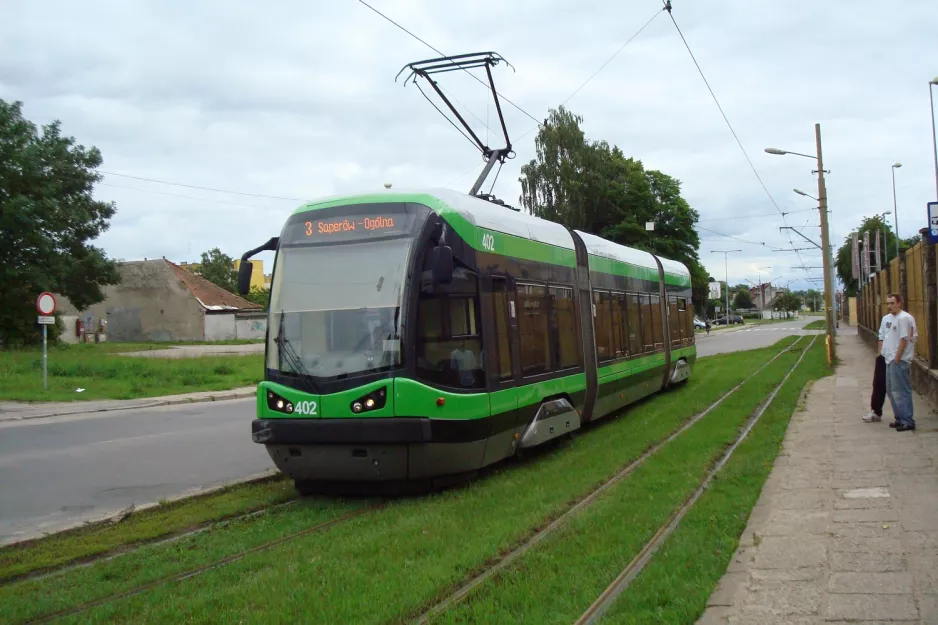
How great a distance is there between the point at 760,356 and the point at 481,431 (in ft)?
83.8

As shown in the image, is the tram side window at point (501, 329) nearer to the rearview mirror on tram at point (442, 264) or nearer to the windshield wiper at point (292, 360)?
the rearview mirror on tram at point (442, 264)

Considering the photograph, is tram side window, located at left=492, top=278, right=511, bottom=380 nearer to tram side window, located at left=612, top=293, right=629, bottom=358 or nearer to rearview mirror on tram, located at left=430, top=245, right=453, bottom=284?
rearview mirror on tram, located at left=430, top=245, right=453, bottom=284

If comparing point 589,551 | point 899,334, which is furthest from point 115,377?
point 589,551

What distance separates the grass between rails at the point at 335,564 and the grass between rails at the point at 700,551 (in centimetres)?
118

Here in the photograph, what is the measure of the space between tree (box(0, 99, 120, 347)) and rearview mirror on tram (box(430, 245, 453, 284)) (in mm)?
33955

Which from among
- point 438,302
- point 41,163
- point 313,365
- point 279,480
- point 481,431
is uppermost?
Result: point 41,163

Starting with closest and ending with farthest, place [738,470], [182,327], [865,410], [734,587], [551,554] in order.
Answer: [734,587], [551,554], [738,470], [865,410], [182,327]

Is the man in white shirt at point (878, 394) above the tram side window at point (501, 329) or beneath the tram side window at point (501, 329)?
beneath

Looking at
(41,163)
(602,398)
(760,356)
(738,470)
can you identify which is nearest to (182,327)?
(41,163)

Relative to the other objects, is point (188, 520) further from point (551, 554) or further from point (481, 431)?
point (551, 554)

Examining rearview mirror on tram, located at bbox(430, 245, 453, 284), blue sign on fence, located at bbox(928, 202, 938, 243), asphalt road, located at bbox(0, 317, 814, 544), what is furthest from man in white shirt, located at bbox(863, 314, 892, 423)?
asphalt road, located at bbox(0, 317, 814, 544)

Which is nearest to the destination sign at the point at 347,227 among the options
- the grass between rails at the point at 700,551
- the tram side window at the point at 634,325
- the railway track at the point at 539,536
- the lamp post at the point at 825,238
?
the railway track at the point at 539,536

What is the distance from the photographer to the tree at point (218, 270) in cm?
10412

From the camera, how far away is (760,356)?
105ft
